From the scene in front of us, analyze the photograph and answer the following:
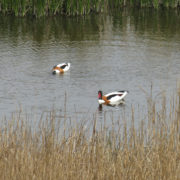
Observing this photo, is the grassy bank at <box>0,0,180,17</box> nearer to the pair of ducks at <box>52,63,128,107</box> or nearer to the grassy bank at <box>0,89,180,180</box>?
the pair of ducks at <box>52,63,128,107</box>

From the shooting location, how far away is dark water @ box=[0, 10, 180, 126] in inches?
771

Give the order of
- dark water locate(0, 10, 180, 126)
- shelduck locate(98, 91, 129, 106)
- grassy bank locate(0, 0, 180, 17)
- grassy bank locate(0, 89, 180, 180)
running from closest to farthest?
1. grassy bank locate(0, 89, 180, 180)
2. shelduck locate(98, 91, 129, 106)
3. dark water locate(0, 10, 180, 126)
4. grassy bank locate(0, 0, 180, 17)

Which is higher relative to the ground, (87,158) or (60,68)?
(87,158)

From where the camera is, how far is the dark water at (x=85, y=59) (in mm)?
19578

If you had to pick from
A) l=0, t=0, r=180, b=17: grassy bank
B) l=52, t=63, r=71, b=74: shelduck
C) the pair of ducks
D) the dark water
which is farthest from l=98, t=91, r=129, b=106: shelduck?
l=0, t=0, r=180, b=17: grassy bank

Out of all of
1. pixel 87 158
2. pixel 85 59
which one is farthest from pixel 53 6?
pixel 87 158

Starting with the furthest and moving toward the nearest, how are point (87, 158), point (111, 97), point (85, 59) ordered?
point (85, 59)
point (111, 97)
point (87, 158)

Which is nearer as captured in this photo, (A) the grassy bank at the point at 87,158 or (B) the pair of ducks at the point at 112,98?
(A) the grassy bank at the point at 87,158

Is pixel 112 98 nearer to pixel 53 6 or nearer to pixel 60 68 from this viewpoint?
pixel 60 68

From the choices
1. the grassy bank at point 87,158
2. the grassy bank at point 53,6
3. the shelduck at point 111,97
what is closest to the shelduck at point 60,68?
the shelduck at point 111,97

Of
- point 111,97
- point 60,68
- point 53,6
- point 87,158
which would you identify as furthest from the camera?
point 53,6

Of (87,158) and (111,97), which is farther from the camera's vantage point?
(111,97)

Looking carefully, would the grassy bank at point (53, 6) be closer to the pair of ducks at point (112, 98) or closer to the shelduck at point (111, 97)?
the pair of ducks at point (112, 98)

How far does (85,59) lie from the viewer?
25.6 meters
